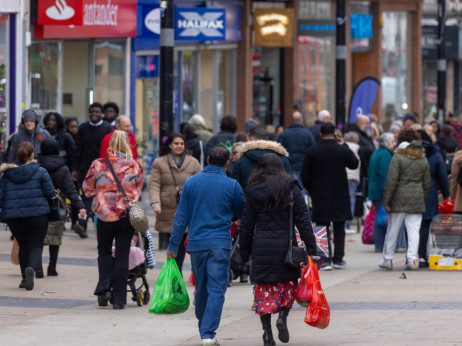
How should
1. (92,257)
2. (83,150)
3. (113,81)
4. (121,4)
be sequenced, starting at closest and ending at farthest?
1. (92,257)
2. (83,150)
3. (121,4)
4. (113,81)

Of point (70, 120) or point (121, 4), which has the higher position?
point (121, 4)

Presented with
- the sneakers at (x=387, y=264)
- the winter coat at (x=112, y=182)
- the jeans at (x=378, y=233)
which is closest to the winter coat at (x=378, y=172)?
the jeans at (x=378, y=233)

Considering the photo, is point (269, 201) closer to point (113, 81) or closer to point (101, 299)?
point (101, 299)

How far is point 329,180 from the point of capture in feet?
51.4

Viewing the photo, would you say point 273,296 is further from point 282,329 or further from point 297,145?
point 297,145

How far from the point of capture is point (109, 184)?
41.2 feet

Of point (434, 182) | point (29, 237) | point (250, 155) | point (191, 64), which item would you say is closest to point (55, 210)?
point (29, 237)

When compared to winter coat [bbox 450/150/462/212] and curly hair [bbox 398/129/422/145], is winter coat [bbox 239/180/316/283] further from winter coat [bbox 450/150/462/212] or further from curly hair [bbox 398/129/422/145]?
winter coat [bbox 450/150/462/212]

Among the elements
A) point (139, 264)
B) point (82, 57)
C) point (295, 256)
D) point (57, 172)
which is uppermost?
point (82, 57)

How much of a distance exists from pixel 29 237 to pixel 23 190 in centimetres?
52

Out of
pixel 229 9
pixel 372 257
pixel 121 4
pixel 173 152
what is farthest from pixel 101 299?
pixel 229 9

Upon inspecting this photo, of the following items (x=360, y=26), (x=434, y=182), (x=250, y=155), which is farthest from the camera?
(x=360, y=26)

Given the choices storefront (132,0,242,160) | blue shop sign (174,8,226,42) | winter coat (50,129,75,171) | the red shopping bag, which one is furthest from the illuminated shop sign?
the red shopping bag

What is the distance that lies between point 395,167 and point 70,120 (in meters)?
6.98
